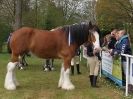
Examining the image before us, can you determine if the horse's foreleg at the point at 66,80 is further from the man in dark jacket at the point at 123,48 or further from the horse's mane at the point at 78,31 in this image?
the man in dark jacket at the point at 123,48

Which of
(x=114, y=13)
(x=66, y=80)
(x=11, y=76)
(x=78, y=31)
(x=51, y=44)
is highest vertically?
(x=114, y=13)

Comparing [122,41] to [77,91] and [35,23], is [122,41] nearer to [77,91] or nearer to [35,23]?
[77,91]

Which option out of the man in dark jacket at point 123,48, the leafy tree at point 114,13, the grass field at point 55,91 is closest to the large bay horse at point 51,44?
the grass field at point 55,91

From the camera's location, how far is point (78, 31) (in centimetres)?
1130

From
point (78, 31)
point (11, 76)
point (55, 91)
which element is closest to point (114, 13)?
point (78, 31)

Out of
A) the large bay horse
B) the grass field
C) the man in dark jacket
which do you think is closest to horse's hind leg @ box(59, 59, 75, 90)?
the large bay horse

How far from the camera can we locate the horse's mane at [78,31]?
1124cm

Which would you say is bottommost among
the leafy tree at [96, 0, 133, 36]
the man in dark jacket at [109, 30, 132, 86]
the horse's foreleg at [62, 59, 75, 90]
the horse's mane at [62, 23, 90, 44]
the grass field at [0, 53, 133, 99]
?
the grass field at [0, 53, 133, 99]

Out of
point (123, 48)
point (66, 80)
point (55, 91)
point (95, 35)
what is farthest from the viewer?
point (123, 48)

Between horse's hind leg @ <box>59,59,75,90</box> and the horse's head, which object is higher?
the horse's head

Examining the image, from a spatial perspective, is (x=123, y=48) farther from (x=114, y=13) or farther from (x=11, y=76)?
(x=114, y=13)

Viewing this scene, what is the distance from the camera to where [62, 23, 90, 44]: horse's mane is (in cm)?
1124

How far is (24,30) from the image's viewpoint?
1148cm

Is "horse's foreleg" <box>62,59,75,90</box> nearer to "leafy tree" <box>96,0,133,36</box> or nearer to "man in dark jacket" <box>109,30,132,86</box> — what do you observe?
"man in dark jacket" <box>109,30,132,86</box>
